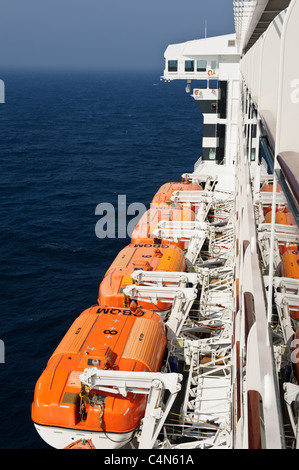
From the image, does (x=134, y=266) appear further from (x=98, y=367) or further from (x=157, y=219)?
(x=98, y=367)

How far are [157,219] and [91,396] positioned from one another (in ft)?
44.9

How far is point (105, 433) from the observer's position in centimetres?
1164

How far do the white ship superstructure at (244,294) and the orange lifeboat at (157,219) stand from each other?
1.29ft

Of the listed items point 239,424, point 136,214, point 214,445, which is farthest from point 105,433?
point 136,214

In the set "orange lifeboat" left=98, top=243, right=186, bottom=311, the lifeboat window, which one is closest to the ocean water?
"orange lifeboat" left=98, top=243, right=186, bottom=311

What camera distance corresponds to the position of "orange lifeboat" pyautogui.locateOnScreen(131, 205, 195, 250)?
23581 millimetres

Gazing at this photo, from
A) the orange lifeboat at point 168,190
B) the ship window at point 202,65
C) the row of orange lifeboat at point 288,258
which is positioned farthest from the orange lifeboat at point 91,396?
the ship window at point 202,65

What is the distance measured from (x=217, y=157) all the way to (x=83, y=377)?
1148 inches

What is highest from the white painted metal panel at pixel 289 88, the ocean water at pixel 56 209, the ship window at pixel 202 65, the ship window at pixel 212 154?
the ship window at pixel 202 65

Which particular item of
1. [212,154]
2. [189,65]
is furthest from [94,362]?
[189,65]

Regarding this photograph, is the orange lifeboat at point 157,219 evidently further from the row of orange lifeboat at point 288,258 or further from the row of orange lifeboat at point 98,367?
the row of orange lifeboat at point 288,258

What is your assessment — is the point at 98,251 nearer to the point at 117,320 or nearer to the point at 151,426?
the point at 117,320

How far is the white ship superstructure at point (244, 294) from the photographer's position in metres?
4.09

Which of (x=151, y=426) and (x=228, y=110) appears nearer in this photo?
(x=151, y=426)
